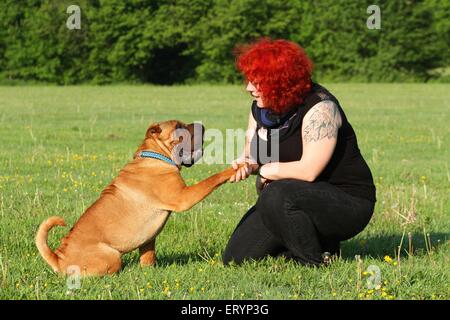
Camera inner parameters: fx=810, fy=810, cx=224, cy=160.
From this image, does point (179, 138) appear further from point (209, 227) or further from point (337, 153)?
point (209, 227)

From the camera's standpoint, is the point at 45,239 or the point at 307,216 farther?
the point at 307,216

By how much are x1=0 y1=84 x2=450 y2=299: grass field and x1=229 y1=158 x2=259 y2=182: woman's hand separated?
69 cm

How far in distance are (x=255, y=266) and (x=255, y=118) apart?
1.24 metres

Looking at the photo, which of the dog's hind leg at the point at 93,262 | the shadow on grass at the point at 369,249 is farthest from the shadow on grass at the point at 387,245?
the dog's hind leg at the point at 93,262

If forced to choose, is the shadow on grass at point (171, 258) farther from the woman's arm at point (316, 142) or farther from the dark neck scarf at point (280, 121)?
the dark neck scarf at point (280, 121)

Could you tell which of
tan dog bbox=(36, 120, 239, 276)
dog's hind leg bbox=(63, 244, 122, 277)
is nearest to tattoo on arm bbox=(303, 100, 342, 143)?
tan dog bbox=(36, 120, 239, 276)

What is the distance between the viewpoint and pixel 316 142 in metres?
6.07

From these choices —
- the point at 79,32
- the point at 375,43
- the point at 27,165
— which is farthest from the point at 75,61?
the point at 27,165

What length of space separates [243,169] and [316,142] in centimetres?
58

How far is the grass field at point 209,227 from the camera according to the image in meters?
5.45

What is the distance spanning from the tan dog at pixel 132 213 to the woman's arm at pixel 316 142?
523 millimetres

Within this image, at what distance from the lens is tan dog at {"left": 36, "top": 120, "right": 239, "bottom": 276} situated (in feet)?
18.9

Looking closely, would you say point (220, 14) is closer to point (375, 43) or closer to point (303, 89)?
point (375, 43)

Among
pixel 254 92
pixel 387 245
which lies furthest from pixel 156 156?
pixel 387 245
